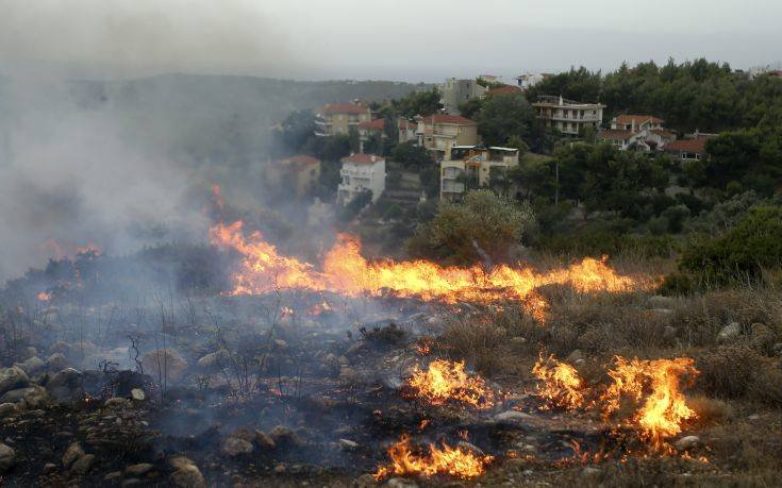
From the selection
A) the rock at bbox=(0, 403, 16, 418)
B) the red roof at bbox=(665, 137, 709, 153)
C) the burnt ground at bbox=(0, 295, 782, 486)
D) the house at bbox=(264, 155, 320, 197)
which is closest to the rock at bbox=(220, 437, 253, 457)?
the burnt ground at bbox=(0, 295, 782, 486)

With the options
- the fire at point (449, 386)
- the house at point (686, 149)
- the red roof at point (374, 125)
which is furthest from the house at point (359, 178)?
the fire at point (449, 386)

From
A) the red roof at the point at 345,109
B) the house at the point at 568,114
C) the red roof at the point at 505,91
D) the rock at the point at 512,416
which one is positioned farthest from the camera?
the red roof at the point at 345,109

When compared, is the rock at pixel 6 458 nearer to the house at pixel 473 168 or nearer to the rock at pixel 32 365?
the rock at pixel 32 365

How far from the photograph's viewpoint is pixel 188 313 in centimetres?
830

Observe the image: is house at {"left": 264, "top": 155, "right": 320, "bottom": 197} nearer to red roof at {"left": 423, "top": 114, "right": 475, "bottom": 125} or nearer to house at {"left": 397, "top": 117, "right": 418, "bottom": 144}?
house at {"left": 397, "top": 117, "right": 418, "bottom": 144}

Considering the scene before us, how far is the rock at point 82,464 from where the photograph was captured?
4418 millimetres

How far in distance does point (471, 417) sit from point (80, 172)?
1412 cm

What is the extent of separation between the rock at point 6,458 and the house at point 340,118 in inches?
1849

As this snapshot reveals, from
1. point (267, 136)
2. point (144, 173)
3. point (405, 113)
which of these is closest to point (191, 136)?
point (144, 173)

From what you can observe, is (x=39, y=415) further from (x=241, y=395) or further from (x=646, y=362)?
(x=646, y=362)

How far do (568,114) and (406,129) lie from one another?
9.96 m

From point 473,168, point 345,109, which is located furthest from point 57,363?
point 345,109

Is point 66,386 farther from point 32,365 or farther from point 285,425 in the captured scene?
point 285,425

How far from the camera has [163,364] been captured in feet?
20.4
